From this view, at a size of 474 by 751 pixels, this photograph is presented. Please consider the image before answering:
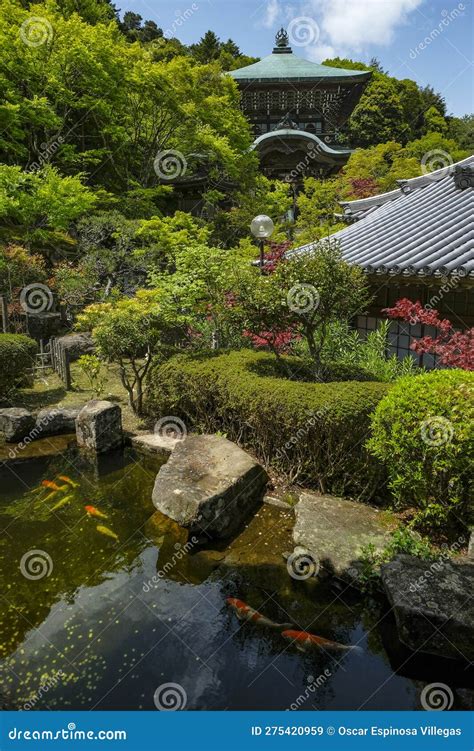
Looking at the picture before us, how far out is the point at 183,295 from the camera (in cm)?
1032

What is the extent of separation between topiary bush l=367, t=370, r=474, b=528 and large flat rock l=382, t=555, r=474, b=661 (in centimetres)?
82

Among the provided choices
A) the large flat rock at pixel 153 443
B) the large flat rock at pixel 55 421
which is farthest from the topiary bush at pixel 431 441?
the large flat rock at pixel 55 421

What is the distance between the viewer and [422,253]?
859 centimetres

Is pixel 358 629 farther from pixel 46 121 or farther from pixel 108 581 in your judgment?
pixel 46 121

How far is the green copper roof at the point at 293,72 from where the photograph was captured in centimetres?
3406

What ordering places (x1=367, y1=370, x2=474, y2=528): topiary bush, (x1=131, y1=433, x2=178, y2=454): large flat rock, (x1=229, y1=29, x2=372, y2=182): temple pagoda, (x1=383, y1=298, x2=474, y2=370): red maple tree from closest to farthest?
(x1=367, y1=370, x2=474, y2=528): topiary bush, (x1=383, y1=298, x2=474, y2=370): red maple tree, (x1=131, y1=433, x2=178, y2=454): large flat rock, (x1=229, y1=29, x2=372, y2=182): temple pagoda

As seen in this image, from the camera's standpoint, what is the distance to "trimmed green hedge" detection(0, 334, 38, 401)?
33.8 feet

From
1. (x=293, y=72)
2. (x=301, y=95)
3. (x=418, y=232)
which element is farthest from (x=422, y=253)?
(x=293, y=72)

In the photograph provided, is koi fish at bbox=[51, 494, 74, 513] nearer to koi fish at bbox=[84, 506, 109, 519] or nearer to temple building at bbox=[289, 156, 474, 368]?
koi fish at bbox=[84, 506, 109, 519]

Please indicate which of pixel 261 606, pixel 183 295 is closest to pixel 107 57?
pixel 183 295

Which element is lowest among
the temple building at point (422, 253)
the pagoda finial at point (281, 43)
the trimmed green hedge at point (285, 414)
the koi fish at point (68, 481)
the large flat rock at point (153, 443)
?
the koi fish at point (68, 481)

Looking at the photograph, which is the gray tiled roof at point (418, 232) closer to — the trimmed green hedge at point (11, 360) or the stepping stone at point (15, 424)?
the trimmed green hedge at point (11, 360)

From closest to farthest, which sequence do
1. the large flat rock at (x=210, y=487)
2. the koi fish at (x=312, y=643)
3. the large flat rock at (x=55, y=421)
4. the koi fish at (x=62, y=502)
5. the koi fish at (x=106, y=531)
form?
the koi fish at (x=312, y=643) < the large flat rock at (x=210, y=487) < the koi fish at (x=106, y=531) < the koi fish at (x=62, y=502) < the large flat rock at (x=55, y=421)

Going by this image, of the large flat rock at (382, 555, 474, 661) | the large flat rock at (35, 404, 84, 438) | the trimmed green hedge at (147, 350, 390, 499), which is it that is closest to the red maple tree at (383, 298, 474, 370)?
the trimmed green hedge at (147, 350, 390, 499)
